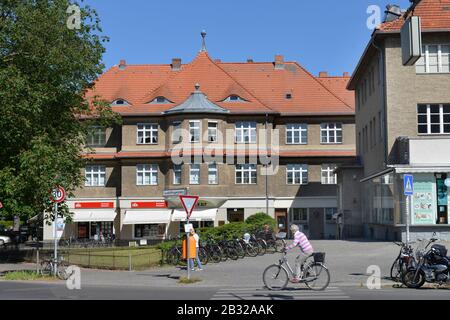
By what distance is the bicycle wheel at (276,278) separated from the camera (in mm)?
18641

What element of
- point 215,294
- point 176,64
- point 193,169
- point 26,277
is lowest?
point 26,277

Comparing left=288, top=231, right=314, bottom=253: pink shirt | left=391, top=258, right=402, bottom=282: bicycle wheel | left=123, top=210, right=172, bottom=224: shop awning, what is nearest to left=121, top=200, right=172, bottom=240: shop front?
left=123, top=210, right=172, bottom=224: shop awning

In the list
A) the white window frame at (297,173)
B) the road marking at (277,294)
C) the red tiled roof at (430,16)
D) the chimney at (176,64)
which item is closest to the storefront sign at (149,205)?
the white window frame at (297,173)

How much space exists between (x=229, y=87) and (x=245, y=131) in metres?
4.47

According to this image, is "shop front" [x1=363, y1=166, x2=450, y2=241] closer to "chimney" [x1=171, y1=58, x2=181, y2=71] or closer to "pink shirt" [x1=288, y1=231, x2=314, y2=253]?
"pink shirt" [x1=288, y1=231, x2=314, y2=253]

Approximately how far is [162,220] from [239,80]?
1627cm

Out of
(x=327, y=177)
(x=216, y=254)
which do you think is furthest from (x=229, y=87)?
(x=216, y=254)

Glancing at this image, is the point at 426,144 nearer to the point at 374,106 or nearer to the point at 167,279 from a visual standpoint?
the point at 374,106

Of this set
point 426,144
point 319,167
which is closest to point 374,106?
point 426,144

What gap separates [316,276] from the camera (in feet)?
60.2

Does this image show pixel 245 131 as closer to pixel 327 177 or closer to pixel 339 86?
pixel 327 177

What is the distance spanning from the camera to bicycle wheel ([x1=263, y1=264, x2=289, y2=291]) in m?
18.6

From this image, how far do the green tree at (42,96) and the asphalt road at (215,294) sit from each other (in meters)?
10.3

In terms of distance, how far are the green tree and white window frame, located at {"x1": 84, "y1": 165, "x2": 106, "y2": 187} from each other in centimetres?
2299
